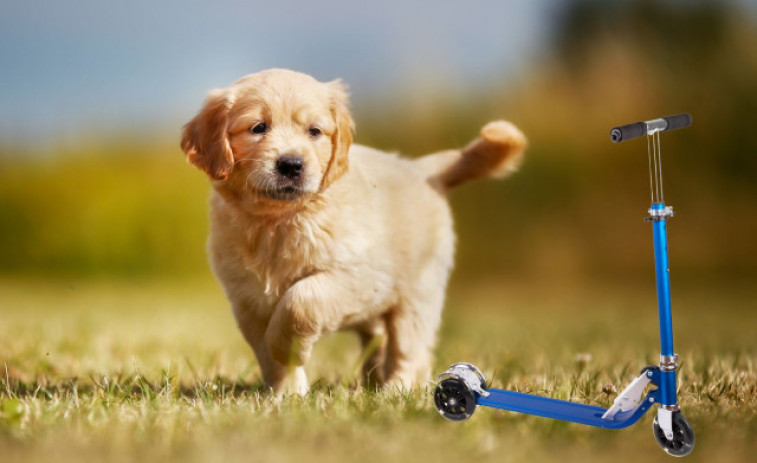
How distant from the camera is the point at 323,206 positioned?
3.02m

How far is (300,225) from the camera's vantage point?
298 cm

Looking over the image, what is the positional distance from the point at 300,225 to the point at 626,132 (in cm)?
119

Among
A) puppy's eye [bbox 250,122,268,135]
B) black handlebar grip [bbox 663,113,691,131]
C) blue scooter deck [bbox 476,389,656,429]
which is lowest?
blue scooter deck [bbox 476,389,656,429]

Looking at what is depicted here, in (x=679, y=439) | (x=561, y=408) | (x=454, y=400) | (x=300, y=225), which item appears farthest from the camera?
(x=300, y=225)

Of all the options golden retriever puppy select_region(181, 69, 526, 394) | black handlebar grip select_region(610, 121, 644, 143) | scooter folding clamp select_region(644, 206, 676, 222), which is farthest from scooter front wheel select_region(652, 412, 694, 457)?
golden retriever puppy select_region(181, 69, 526, 394)

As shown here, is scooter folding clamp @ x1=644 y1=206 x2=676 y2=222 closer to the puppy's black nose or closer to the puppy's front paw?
the puppy's black nose

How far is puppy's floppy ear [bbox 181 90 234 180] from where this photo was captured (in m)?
2.88

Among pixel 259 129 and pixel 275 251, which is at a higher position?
pixel 259 129

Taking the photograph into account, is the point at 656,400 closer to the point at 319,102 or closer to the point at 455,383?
the point at 455,383

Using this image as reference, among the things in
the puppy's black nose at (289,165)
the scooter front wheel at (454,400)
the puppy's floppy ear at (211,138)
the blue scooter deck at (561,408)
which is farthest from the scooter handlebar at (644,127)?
the puppy's floppy ear at (211,138)

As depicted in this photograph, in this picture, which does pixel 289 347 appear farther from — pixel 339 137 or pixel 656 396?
pixel 656 396

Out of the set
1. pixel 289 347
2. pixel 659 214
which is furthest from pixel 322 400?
pixel 659 214

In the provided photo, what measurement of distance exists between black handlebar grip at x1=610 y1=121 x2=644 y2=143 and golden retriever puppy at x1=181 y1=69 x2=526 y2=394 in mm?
1012

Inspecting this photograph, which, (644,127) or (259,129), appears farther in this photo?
(259,129)
